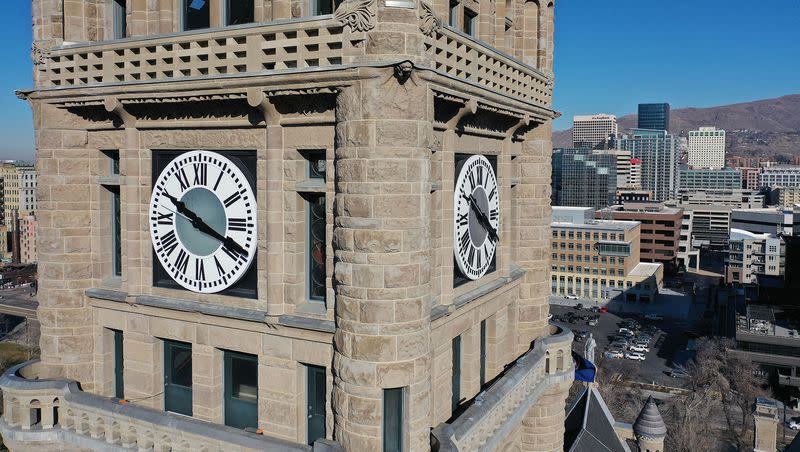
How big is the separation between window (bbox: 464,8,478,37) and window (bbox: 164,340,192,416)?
10.3 meters

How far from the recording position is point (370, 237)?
1159 cm

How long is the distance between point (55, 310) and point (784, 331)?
12478cm

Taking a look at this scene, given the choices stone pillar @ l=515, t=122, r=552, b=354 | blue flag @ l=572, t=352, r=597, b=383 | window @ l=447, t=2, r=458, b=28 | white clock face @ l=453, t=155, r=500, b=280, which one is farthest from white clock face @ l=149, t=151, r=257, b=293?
blue flag @ l=572, t=352, r=597, b=383

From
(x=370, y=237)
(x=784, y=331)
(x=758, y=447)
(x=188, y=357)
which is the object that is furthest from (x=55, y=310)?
(x=784, y=331)

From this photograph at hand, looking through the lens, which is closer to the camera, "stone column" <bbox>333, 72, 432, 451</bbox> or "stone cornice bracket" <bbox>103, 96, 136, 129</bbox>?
"stone column" <bbox>333, 72, 432, 451</bbox>

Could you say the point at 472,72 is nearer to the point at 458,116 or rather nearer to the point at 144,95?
the point at 458,116

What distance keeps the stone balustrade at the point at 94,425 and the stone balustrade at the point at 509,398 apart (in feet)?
10.2

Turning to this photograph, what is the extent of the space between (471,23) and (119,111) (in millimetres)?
8799

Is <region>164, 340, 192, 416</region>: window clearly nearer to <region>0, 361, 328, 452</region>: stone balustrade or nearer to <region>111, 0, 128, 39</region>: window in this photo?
<region>0, 361, 328, 452</region>: stone balustrade

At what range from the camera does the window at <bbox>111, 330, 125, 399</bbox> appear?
16000 mm

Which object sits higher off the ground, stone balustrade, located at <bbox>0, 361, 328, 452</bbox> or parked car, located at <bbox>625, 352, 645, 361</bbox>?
stone balustrade, located at <bbox>0, 361, 328, 452</bbox>

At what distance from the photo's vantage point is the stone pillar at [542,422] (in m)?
20.4

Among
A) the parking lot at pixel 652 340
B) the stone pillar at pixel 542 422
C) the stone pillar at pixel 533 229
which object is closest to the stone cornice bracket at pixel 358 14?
the stone pillar at pixel 533 229

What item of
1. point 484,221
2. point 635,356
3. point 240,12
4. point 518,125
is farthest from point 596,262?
point 240,12
